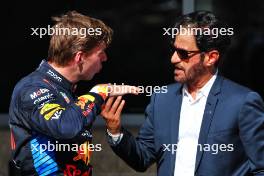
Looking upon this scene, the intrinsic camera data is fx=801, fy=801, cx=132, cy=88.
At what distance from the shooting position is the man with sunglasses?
399cm

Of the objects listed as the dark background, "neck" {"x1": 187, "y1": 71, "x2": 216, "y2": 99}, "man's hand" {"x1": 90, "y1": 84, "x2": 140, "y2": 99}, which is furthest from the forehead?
the dark background

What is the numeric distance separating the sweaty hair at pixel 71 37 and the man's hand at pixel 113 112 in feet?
0.95

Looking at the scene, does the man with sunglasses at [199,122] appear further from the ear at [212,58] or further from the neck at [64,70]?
the neck at [64,70]

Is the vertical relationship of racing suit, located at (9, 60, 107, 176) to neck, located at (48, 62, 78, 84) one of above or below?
below

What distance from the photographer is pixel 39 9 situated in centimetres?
677

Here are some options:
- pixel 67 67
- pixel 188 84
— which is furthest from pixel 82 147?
pixel 188 84

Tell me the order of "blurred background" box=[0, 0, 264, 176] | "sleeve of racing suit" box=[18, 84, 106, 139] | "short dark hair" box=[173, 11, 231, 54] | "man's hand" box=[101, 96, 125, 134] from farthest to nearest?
"blurred background" box=[0, 0, 264, 176] → "short dark hair" box=[173, 11, 231, 54] → "man's hand" box=[101, 96, 125, 134] → "sleeve of racing suit" box=[18, 84, 106, 139]

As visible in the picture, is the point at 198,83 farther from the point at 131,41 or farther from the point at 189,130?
the point at 131,41

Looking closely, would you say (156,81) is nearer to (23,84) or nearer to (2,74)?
(2,74)

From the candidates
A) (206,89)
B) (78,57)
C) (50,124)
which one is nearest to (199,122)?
(206,89)

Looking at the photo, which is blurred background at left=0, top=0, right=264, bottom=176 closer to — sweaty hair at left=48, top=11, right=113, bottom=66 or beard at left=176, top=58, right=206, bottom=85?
beard at left=176, top=58, right=206, bottom=85

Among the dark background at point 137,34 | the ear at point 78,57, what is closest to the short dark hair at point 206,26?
the ear at point 78,57

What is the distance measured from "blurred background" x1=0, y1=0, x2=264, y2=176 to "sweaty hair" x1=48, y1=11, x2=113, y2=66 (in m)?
2.78

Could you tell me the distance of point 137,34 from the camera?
22.3 feet
